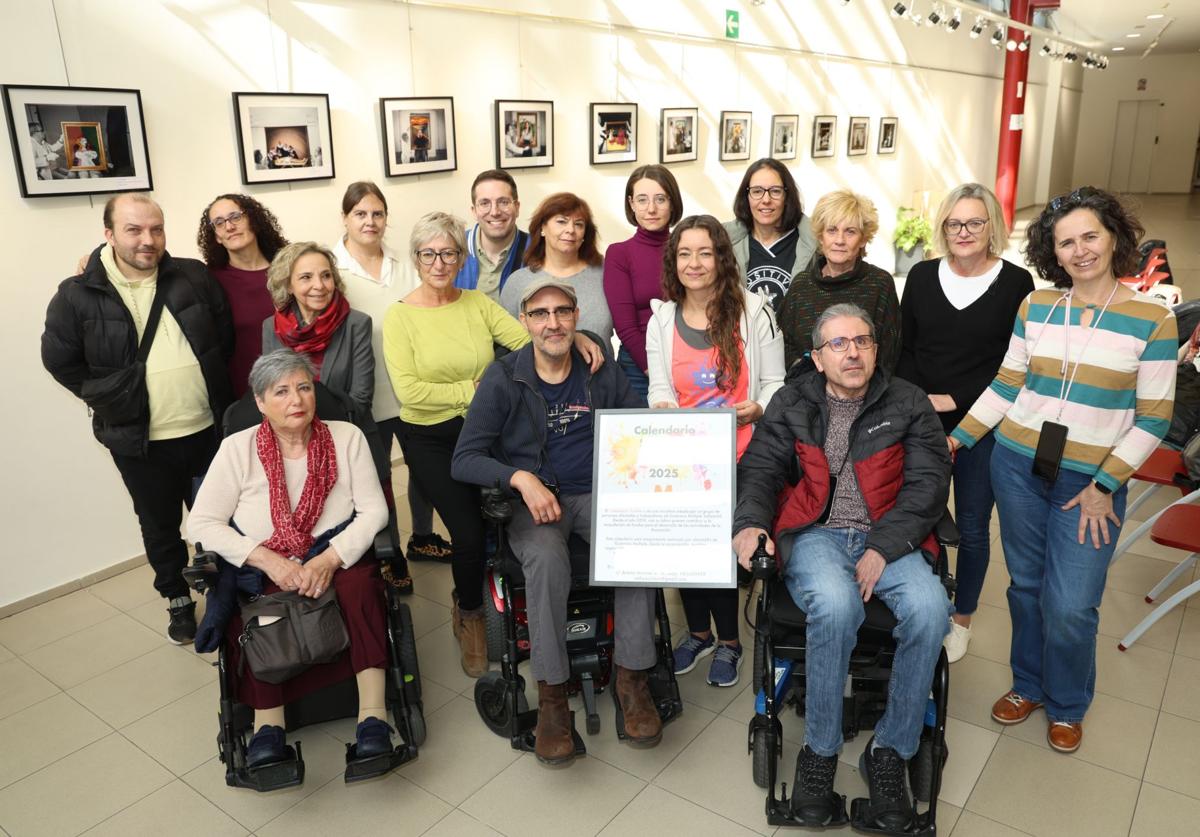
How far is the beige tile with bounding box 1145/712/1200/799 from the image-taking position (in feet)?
9.06

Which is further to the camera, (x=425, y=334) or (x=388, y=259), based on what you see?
(x=388, y=259)

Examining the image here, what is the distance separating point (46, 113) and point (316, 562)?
2.56 meters

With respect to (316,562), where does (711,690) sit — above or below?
below

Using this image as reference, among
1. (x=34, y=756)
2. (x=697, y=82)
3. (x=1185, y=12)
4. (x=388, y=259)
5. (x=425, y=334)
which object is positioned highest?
(x=1185, y=12)

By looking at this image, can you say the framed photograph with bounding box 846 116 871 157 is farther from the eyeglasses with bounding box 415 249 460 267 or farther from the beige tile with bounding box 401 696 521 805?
the beige tile with bounding box 401 696 521 805

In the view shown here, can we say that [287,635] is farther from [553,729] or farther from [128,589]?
[128,589]

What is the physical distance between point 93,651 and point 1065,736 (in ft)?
13.1

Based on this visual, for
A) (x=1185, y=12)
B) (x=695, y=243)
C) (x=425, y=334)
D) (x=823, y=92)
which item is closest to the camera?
(x=695, y=243)

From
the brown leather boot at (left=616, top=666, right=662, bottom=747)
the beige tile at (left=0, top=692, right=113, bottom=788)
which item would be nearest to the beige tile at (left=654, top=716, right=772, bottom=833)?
the brown leather boot at (left=616, top=666, right=662, bottom=747)

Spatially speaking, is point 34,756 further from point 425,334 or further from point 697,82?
point 697,82

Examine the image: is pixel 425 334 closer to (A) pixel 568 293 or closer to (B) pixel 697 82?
(A) pixel 568 293

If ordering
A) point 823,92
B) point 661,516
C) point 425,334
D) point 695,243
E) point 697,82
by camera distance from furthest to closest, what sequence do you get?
point 823,92
point 697,82
point 425,334
point 695,243
point 661,516

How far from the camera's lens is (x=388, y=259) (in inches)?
157

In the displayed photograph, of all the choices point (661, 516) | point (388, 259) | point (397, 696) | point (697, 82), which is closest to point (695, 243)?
point (661, 516)
